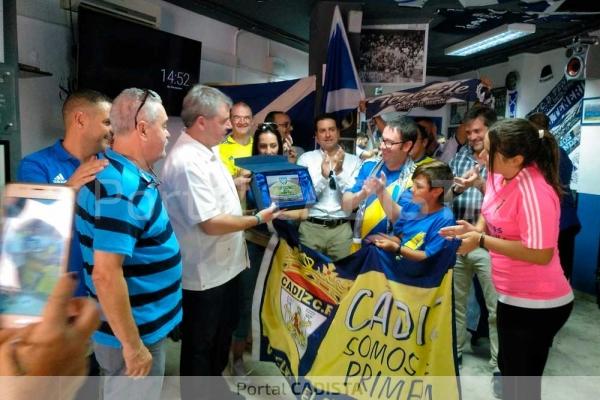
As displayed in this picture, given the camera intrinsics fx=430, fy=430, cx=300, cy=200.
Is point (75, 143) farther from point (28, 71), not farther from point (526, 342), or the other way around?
point (526, 342)

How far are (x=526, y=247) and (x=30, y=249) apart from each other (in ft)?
5.32

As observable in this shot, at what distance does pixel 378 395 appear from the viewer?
198cm

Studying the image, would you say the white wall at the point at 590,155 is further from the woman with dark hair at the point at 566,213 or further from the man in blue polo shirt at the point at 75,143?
the man in blue polo shirt at the point at 75,143

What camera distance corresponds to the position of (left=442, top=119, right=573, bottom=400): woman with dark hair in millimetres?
1653

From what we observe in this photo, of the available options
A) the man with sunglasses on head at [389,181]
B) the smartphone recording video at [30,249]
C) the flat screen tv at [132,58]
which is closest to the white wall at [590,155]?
the man with sunglasses on head at [389,181]

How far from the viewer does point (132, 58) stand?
334cm

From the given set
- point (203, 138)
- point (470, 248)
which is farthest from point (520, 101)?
point (203, 138)

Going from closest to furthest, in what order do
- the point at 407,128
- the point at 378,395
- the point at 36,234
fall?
1. the point at 36,234
2. the point at 378,395
3. the point at 407,128

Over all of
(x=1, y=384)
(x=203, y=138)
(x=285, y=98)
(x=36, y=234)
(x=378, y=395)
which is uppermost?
(x=285, y=98)

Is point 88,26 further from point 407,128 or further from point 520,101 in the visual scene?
point 520,101

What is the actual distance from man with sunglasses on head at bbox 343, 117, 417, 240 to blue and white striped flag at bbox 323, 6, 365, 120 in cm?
160

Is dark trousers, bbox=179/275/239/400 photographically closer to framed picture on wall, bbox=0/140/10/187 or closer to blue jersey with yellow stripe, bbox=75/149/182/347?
blue jersey with yellow stripe, bbox=75/149/182/347

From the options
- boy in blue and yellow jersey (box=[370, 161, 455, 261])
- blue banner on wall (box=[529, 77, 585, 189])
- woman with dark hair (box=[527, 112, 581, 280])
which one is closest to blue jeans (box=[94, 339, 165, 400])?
boy in blue and yellow jersey (box=[370, 161, 455, 261])

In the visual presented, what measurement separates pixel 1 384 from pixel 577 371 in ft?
11.0
